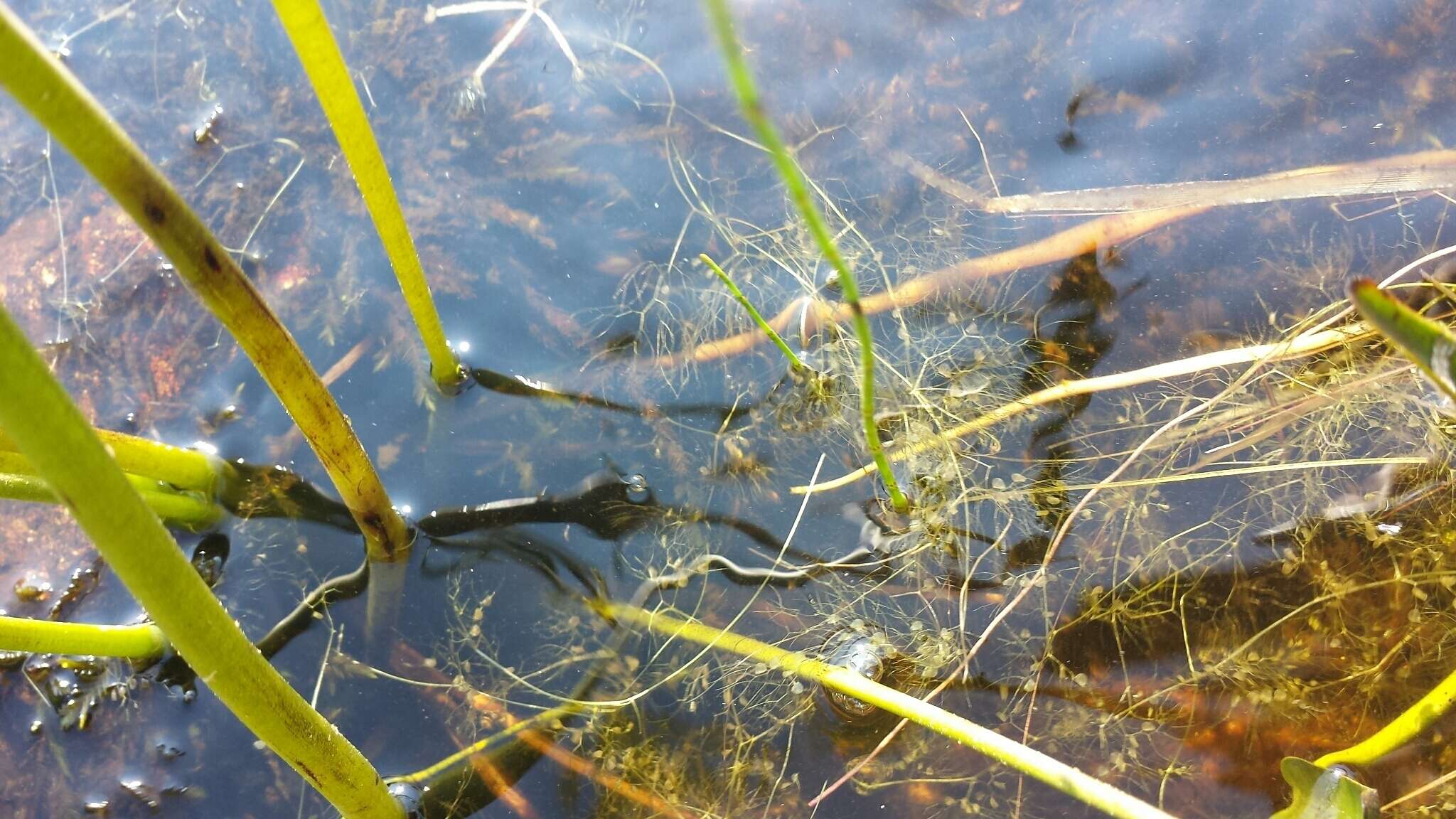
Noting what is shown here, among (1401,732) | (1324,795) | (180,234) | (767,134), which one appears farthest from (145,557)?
(1401,732)

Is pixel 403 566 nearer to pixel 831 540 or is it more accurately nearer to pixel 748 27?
pixel 831 540

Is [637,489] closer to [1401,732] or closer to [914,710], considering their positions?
[914,710]

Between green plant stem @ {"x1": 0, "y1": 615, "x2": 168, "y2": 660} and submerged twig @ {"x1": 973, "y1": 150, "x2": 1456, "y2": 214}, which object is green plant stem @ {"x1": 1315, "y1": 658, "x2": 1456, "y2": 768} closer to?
submerged twig @ {"x1": 973, "y1": 150, "x2": 1456, "y2": 214}

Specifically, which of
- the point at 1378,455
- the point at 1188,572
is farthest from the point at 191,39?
the point at 1378,455

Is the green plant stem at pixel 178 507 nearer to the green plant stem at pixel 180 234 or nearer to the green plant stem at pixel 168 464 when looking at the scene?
the green plant stem at pixel 168 464

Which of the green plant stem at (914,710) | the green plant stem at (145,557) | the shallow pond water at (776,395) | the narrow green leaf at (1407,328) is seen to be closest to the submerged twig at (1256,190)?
the shallow pond water at (776,395)

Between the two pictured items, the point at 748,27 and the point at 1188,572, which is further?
the point at 748,27
